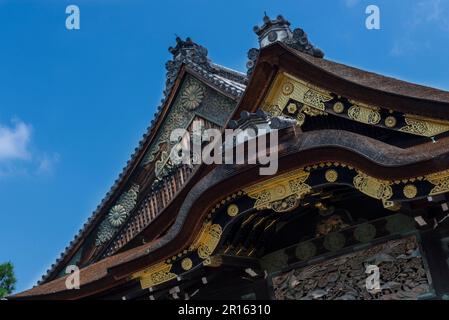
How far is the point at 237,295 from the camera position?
9.16 m

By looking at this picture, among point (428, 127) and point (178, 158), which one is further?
point (178, 158)

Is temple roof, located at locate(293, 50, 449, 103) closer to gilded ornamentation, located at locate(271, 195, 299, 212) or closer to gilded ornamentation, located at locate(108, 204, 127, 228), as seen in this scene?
gilded ornamentation, located at locate(271, 195, 299, 212)

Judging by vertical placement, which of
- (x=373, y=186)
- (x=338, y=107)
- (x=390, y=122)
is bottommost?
(x=373, y=186)

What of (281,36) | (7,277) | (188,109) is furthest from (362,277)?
(7,277)

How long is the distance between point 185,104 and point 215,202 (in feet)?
14.8

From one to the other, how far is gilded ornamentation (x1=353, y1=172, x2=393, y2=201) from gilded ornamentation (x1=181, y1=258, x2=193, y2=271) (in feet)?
7.87

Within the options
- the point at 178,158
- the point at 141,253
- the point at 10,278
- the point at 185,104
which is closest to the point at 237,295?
the point at 141,253

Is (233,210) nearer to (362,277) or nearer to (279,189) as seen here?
(279,189)

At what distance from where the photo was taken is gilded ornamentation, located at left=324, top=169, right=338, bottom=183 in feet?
24.3

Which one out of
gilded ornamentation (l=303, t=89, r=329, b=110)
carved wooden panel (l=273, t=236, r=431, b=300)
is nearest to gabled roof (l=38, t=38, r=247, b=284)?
gilded ornamentation (l=303, t=89, r=329, b=110)

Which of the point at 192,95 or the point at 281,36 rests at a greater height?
the point at 192,95

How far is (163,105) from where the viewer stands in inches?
492

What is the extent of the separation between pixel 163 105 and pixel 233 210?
4.93 meters
